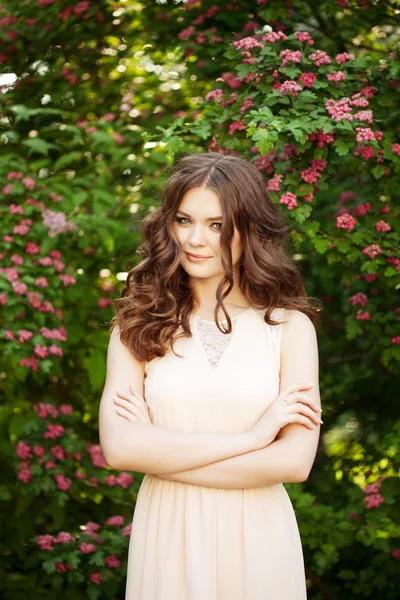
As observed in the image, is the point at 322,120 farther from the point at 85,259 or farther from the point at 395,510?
the point at 395,510

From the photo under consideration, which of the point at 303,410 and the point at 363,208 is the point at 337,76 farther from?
the point at 303,410

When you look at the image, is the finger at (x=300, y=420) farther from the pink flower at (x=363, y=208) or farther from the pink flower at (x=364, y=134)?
the pink flower at (x=363, y=208)

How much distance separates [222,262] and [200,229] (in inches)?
4.7

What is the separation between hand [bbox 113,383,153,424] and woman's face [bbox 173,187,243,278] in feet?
1.27

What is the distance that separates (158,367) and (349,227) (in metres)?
1.35

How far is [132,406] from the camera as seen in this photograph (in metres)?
2.45

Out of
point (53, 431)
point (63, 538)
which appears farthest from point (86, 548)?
point (53, 431)

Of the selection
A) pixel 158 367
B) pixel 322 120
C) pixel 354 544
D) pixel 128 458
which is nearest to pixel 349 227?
pixel 322 120

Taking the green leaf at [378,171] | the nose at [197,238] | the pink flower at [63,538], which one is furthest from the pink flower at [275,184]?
the pink flower at [63,538]

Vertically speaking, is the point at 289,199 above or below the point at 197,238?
below

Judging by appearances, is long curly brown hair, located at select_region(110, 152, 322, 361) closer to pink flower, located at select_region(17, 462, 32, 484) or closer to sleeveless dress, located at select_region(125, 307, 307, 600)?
sleeveless dress, located at select_region(125, 307, 307, 600)

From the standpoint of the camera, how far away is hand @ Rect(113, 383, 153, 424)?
2.44m

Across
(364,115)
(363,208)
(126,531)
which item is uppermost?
(364,115)

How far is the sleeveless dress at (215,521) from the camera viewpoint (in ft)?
7.94
